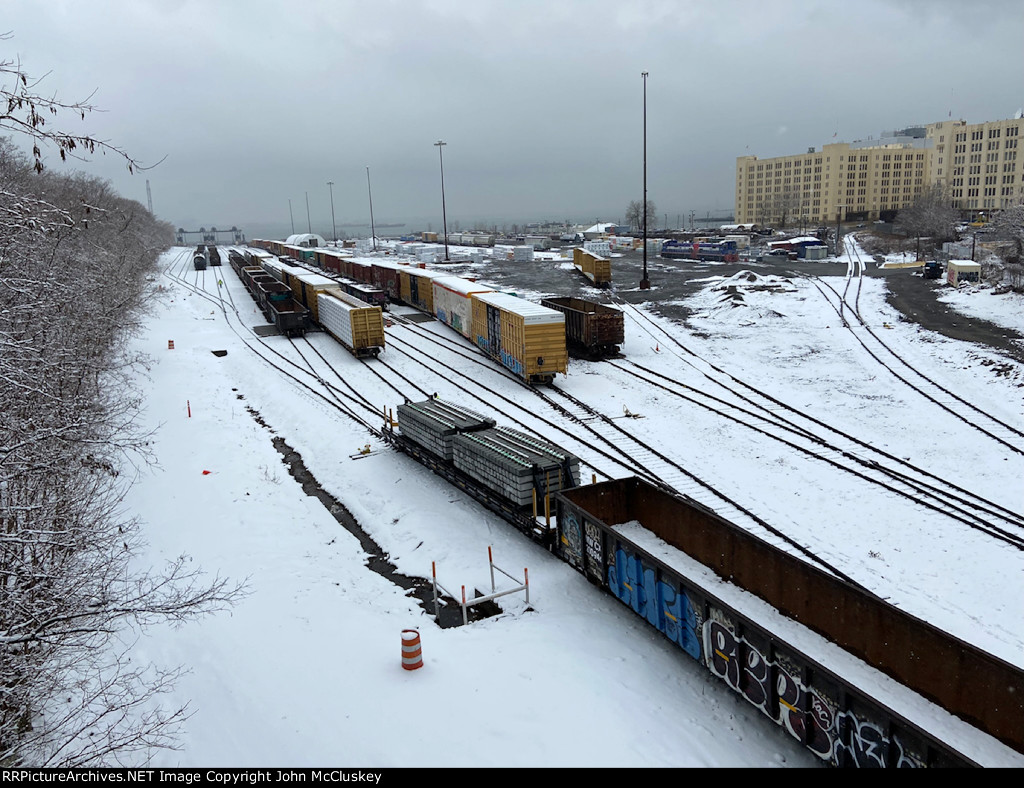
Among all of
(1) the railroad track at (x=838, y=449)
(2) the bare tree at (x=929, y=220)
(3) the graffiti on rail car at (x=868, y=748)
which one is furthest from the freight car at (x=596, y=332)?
(2) the bare tree at (x=929, y=220)

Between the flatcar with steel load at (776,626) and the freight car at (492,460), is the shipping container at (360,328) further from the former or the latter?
the flatcar with steel load at (776,626)

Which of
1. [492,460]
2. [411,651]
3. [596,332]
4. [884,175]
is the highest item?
[884,175]

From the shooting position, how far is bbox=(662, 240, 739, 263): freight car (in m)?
85.5

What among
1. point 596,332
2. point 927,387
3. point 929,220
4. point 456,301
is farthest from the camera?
point 929,220

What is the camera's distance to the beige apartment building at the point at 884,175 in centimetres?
13325

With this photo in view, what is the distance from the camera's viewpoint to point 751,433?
885 inches

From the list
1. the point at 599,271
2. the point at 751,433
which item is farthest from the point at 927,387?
the point at 599,271

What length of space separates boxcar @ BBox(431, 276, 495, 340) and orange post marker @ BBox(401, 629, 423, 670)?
1063 inches

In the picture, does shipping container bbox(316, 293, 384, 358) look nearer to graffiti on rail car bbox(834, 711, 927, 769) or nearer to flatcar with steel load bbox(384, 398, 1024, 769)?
flatcar with steel load bbox(384, 398, 1024, 769)

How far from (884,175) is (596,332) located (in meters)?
154

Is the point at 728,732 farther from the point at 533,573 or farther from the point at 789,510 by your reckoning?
the point at 789,510

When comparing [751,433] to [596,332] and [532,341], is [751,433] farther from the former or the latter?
[596,332]

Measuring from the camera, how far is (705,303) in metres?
49.6

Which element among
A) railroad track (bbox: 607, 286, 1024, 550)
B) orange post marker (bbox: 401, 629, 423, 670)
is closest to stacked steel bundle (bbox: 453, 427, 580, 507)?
orange post marker (bbox: 401, 629, 423, 670)
